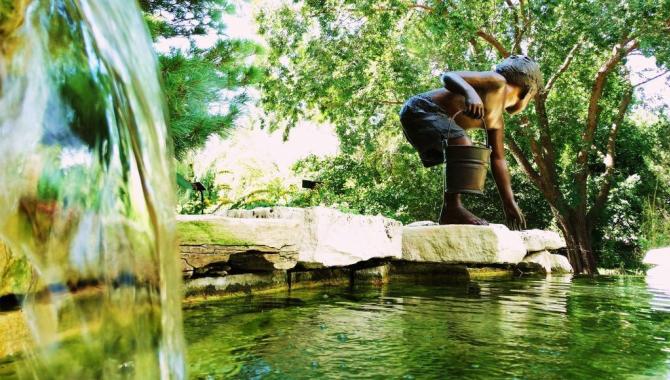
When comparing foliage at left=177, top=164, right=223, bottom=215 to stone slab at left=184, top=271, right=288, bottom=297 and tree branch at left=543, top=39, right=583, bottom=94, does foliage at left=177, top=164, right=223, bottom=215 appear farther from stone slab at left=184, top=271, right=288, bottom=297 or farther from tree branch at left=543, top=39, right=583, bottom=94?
tree branch at left=543, top=39, right=583, bottom=94

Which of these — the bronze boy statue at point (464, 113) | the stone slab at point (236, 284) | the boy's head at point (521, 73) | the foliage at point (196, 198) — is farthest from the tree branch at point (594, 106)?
the stone slab at point (236, 284)

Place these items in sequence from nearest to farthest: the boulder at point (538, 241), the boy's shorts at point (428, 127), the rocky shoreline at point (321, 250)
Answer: the rocky shoreline at point (321, 250) → the boy's shorts at point (428, 127) → the boulder at point (538, 241)

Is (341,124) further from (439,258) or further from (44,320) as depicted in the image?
(44,320)

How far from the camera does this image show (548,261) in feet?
20.8

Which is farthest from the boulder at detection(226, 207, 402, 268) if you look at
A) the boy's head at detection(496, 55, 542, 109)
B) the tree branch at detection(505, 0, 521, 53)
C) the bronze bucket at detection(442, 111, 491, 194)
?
the tree branch at detection(505, 0, 521, 53)

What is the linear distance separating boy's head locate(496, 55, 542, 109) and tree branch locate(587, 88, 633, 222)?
7.52 metres

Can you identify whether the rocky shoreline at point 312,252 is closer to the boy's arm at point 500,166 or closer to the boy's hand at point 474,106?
the boy's arm at point 500,166

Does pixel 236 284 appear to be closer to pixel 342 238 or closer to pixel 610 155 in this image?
pixel 342 238

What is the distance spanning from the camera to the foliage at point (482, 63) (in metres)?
8.93

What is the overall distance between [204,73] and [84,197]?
2682mm

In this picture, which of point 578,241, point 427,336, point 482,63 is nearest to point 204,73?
point 427,336

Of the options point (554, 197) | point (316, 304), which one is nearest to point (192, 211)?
point (316, 304)

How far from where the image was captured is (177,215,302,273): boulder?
3.19 meters

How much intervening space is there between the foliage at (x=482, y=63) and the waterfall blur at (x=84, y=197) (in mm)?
7450
